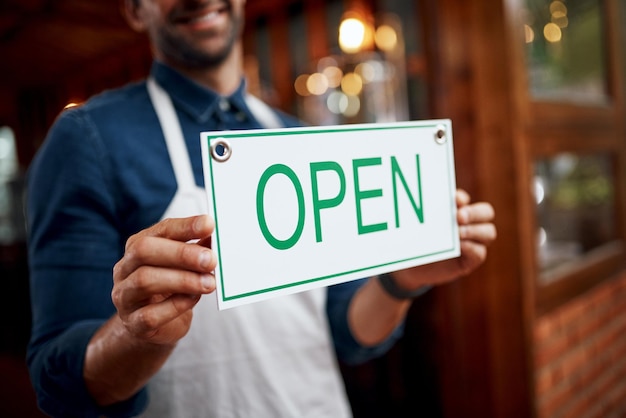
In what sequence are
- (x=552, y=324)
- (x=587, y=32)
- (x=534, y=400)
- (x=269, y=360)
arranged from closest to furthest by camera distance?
(x=269, y=360) → (x=534, y=400) → (x=552, y=324) → (x=587, y=32)

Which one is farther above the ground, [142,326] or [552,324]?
[142,326]

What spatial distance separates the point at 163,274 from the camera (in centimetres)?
45

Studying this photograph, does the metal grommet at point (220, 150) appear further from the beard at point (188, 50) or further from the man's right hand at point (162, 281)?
the beard at point (188, 50)

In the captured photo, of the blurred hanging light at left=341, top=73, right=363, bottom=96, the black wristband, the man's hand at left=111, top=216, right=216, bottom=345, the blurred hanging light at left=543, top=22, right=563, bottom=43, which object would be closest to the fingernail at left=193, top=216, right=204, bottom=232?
the man's hand at left=111, top=216, right=216, bottom=345

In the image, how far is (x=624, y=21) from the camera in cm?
278

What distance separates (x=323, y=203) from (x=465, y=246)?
0.89 ft

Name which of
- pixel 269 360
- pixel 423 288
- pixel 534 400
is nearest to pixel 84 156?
pixel 269 360

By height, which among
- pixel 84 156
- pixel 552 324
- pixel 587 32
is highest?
pixel 587 32

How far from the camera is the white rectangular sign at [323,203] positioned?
45cm

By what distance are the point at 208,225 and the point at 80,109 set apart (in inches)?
10.2

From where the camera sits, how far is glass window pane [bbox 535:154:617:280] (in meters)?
1.94

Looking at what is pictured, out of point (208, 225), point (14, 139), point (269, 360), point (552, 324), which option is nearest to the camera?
point (208, 225)

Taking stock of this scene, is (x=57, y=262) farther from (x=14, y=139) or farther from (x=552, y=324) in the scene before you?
(x=552, y=324)

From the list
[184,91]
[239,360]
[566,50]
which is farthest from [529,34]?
[239,360]
